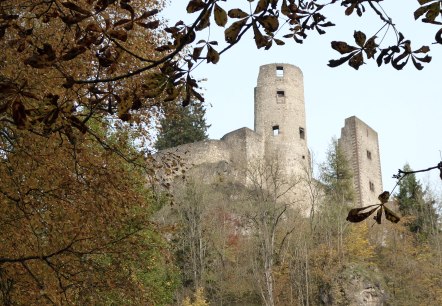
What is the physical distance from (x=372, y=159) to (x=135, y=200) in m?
39.6

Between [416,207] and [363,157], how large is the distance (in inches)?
261

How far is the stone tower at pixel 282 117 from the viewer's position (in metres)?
41.7

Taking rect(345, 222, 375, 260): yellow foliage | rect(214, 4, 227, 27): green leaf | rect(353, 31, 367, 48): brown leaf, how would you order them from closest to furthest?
rect(214, 4, 227, 27): green leaf
rect(353, 31, 367, 48): brown leaf
rect(345, 222, 375, 260): yellow foliage

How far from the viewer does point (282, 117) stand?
42031mm

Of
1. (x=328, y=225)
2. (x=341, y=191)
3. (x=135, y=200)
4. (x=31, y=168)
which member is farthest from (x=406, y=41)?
(x=341, y=191)

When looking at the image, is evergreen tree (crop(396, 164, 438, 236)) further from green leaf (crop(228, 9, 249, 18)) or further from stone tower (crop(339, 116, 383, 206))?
green leaf (crop(228, 9, 249, 18))

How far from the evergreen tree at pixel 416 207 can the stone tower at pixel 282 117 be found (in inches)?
213

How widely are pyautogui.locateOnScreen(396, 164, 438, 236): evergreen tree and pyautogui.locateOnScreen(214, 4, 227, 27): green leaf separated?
1384 inches

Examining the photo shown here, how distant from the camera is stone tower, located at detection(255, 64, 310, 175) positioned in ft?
137

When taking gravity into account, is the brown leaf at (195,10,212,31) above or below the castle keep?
below

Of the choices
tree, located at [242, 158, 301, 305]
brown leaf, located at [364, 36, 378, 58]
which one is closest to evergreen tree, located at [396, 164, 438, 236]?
tree, located at [242, 158, 301, 305]

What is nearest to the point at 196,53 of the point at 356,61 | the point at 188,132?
the point at 356,61

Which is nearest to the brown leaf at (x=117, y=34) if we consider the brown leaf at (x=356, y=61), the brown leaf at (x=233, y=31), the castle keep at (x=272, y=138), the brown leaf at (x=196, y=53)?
the brown leaf at (x=196, y=53)

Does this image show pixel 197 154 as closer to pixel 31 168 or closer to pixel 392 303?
pixel 392 303
